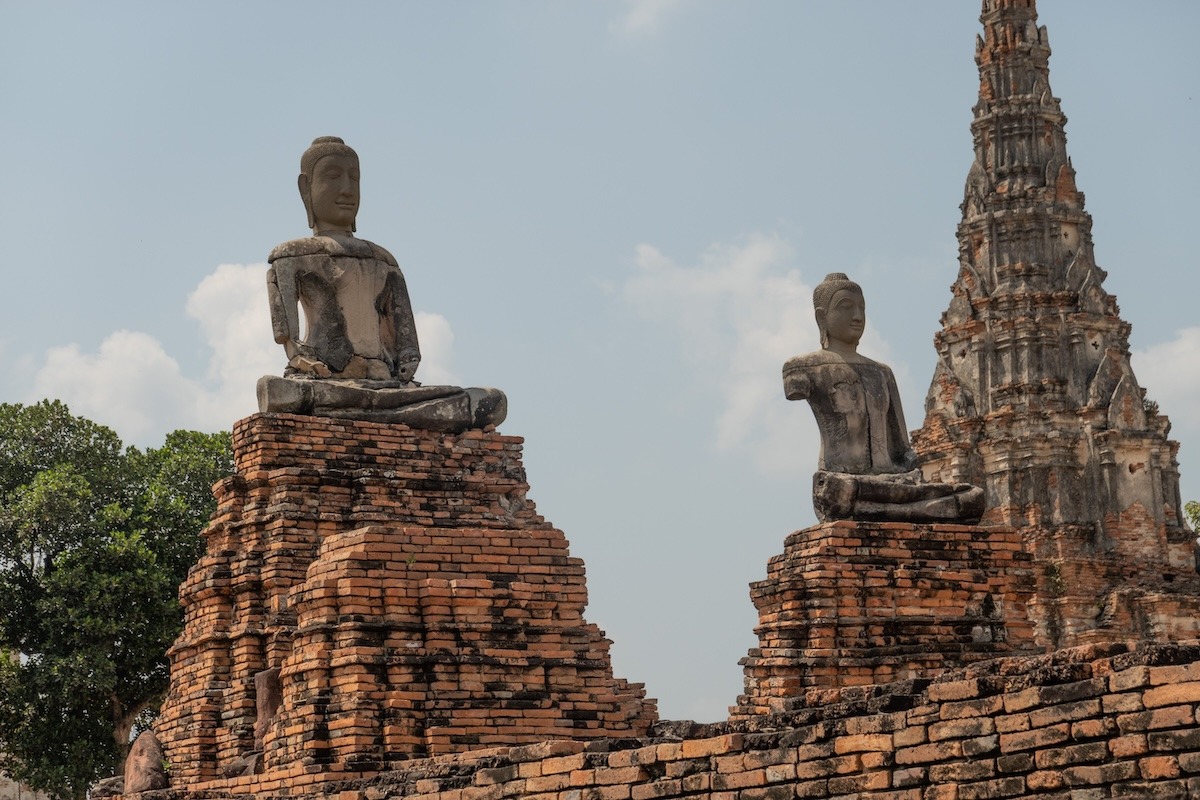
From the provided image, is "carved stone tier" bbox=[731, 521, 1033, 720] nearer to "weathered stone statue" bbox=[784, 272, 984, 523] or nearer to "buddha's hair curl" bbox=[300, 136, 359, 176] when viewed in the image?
"weathered stone statue" bbox=[784, 272, 984, 523]

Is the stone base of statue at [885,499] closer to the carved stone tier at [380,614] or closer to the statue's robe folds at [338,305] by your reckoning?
the carved stone tier at [380,614]

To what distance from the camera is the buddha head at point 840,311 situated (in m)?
18.0

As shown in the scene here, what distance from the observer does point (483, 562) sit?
15.7 m

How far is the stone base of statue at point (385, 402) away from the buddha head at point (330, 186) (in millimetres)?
1563

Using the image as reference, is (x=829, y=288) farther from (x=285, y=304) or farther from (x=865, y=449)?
(x=285, y=304)

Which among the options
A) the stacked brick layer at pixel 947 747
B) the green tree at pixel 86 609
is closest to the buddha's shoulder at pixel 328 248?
the stacked brick layer at pixel 947 747

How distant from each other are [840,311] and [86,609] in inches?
574

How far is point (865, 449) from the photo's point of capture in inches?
697

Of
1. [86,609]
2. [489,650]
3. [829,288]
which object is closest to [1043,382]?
[86,609]

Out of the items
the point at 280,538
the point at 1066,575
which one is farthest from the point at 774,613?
the point at 1066,575

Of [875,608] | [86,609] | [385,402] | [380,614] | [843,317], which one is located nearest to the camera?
[380,614]

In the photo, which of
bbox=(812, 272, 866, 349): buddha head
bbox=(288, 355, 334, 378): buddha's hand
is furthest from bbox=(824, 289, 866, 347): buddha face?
bbox=(288, 355, 334, 378): buddha's hand

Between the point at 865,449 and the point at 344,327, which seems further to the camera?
the point at 344,327

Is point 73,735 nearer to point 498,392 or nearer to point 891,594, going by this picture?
point 498,392
